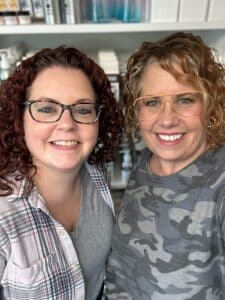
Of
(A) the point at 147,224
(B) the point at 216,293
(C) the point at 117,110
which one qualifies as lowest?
(B) the point at 216,293

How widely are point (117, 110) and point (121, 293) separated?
1.79 ft

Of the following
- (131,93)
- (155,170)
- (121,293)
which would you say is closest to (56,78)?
(131,93)

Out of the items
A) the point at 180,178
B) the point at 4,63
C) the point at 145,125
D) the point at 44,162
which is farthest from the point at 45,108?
the point at 4,63

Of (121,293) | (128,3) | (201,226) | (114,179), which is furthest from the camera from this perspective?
(114,179)

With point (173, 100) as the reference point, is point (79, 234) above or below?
below

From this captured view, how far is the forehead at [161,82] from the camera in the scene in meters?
0.82

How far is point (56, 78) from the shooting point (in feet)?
2.60

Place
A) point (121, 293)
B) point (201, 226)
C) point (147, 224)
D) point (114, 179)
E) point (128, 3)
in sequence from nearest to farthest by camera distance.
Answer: point (201, 226)
point (147, 224)
point (121, 293)
point (128, 3)
point (114, 179)

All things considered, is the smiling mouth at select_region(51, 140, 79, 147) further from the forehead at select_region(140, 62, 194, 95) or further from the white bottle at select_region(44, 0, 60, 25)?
the white bottle at select_region(44, 0, 60, 25)

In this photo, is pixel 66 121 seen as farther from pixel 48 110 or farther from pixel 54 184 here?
pixel 54 184

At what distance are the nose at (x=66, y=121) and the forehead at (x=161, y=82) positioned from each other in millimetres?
224

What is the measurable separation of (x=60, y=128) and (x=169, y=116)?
0.27 m

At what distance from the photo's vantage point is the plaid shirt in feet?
2.50

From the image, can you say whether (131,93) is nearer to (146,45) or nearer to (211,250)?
(146,45)
